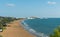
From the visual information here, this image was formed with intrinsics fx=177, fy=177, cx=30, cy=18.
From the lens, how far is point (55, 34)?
46.3ft

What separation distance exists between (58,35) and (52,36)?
0.70 metres

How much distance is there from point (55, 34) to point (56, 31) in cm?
30

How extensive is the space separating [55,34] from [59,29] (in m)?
0.59

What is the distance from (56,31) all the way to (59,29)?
1.74 feet

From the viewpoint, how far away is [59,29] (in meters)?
14.4

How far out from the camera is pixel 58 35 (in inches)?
545

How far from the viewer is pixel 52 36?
567 inches

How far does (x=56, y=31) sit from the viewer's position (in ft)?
45.9

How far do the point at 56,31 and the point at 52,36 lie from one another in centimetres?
66

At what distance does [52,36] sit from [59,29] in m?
0.80
